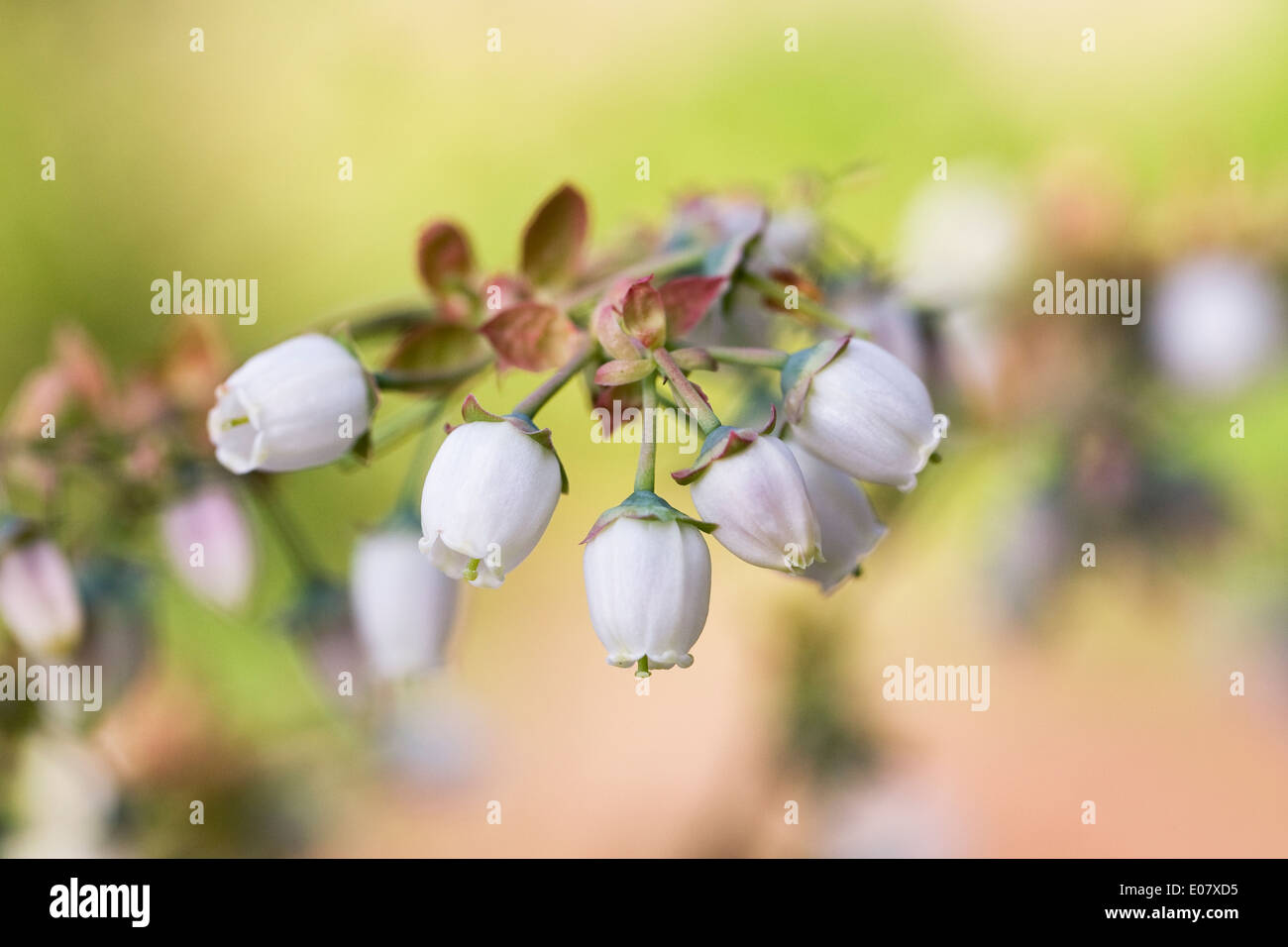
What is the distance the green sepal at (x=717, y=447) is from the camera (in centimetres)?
29

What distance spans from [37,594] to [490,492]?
0.25m

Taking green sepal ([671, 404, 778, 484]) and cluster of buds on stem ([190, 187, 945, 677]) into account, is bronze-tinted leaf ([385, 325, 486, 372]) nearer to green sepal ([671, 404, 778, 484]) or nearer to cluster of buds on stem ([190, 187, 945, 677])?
cluster of buds on stem ([190, 187, 945, 677])

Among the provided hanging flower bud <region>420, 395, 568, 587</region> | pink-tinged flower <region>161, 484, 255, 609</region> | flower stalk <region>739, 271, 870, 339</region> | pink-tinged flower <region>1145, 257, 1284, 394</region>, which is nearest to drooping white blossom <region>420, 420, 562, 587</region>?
hanging flower bud <region>420, 395, 568, 587</region>

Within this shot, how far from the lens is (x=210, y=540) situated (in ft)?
1.55

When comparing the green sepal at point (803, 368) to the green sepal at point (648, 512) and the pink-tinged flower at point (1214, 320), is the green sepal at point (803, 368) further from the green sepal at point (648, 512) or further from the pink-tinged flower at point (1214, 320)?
the pink-tinged flower at point (1214, 320)

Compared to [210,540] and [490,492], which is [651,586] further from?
[210,540]

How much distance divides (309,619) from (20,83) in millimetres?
1442

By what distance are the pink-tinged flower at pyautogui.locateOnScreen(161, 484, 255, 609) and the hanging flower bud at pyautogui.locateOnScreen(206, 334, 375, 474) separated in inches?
4.9

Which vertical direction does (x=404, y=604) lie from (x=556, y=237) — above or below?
below

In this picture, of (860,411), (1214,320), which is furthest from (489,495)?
(1214,320)

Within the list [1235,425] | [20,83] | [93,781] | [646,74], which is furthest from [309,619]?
[20,83]

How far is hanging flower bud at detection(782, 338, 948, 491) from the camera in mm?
306

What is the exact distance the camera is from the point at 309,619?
52 cm
